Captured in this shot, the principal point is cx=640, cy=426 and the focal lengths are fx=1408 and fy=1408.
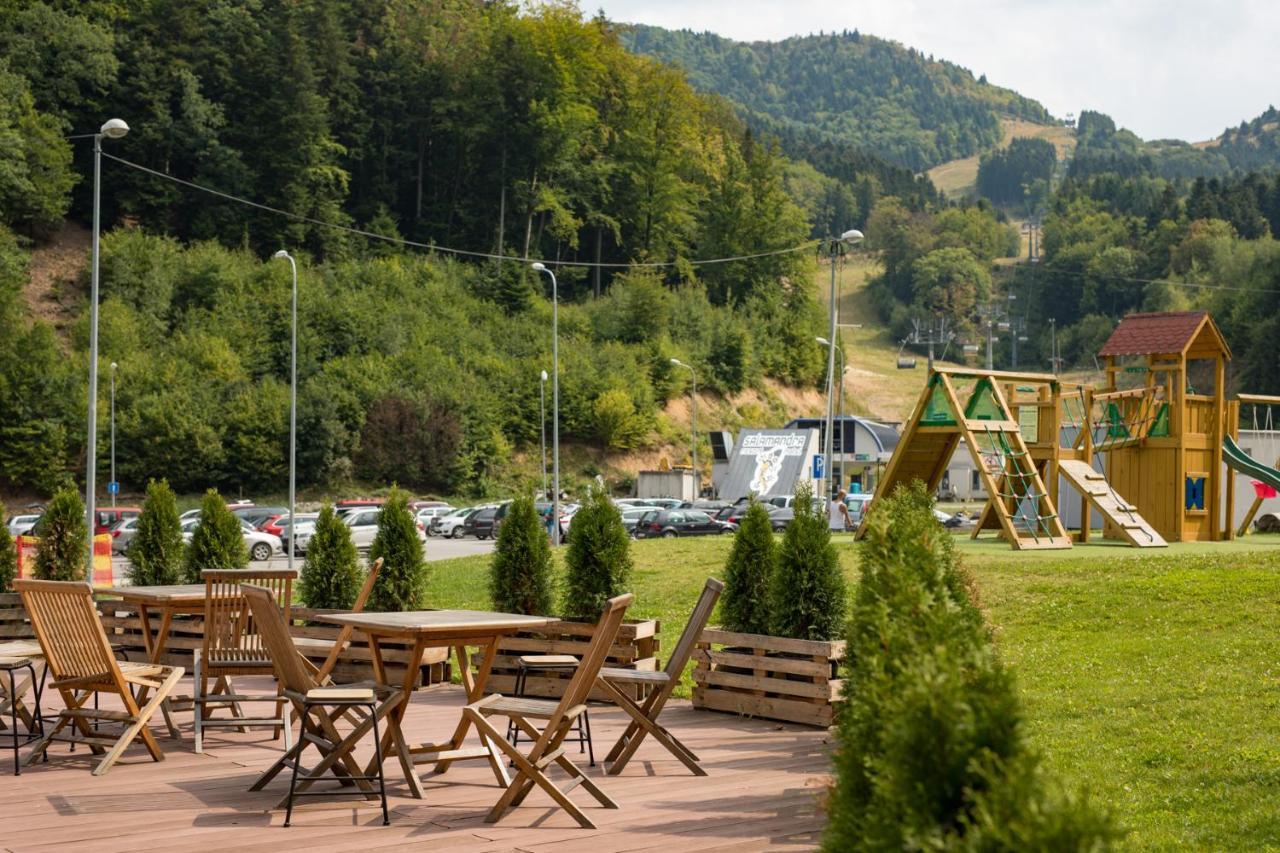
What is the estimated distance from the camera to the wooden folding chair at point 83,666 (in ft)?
26.8

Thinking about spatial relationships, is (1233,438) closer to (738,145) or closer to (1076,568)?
(1076,568)

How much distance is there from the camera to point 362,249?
79188 millimetres

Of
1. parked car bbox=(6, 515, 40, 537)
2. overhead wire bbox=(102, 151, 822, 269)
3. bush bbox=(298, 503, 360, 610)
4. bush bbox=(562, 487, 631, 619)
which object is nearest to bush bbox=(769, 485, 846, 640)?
bush bbox=(562, 487, 631, 619)

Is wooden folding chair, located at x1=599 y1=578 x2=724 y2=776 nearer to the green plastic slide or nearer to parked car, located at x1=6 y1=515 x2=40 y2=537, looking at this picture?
the green plastic slide

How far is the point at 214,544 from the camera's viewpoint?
559 inches

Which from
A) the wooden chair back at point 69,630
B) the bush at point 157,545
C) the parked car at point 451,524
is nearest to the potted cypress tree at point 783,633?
the wooden chair back at point 69,630

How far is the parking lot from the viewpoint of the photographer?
34.5 m

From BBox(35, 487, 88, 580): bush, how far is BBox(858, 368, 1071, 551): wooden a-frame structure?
13.5 metres

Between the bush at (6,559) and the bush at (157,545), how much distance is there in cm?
112

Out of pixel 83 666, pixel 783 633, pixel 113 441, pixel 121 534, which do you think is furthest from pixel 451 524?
pixel 83 666

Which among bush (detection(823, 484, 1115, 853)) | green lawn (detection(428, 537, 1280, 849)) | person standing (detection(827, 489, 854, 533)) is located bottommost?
person standing (detection(827, 489, 854, 533))

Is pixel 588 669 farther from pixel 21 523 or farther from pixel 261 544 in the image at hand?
pixel 21 523

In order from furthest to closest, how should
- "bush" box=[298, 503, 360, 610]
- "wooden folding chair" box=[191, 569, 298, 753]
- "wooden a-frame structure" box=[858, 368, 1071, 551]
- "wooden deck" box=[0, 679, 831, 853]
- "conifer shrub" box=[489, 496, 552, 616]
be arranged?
"wooden a-frame structure" box=[858, 368, 1071, 551], "bush" box=[298, 503, 360, 610], "conifer shrub" box=[489, 496, 552, 616], "wooden folding chair" box=[191, 569, 298, 753], "wooden deck" box=[0, 679, 831, 853]

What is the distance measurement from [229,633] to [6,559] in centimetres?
625
